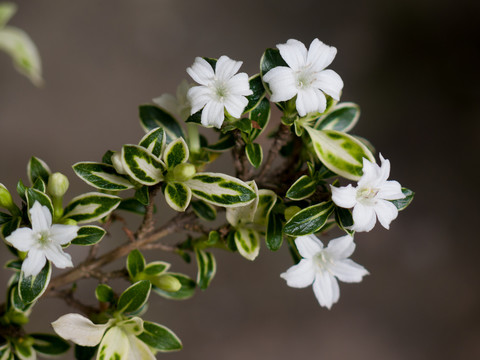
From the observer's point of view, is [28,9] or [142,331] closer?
[142,331]

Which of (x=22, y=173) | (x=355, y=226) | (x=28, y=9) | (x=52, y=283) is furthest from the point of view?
(x=28, y=9)

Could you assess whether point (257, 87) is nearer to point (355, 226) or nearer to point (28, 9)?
point (355, 226)

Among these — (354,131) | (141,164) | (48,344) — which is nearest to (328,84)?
(141,164)

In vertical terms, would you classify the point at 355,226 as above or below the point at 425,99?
below

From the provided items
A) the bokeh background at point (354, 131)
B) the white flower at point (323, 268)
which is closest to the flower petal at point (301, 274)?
the white flower at point (323, 268)

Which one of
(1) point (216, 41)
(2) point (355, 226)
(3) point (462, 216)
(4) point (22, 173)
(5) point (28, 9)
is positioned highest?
(1) point (216, 41)

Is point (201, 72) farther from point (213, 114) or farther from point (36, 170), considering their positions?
point (36, 170)

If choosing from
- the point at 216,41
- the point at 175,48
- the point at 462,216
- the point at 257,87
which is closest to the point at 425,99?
the point at 462,216
